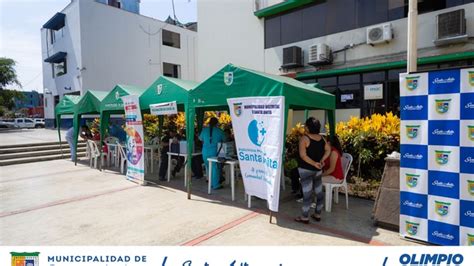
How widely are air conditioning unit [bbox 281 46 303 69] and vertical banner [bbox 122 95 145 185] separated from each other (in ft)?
22.3

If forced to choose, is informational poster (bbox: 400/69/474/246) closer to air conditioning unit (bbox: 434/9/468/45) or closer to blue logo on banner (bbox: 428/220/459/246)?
blue logo on banner (bbox: 428/220/459/246)

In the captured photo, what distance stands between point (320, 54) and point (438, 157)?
8.03m

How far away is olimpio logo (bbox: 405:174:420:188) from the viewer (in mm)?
Result: 3621

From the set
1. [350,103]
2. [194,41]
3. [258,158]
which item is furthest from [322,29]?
[194,41]

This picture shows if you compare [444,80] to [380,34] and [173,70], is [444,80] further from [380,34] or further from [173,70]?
[173,70]

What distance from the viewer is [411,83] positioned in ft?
11.9

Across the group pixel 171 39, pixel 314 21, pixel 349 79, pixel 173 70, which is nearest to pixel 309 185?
pixel 349 79

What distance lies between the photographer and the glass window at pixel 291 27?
11.9 metres

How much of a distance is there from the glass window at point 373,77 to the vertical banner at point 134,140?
781 cm

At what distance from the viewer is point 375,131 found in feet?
21.4

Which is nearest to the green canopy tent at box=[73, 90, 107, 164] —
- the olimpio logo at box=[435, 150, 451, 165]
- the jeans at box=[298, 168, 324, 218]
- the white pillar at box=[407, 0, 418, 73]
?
the jeans at box=[298, 168, 324, 218]

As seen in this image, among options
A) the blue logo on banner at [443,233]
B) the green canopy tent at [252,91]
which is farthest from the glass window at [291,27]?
the blue logo on banner at [443,233]

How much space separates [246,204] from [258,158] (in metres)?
1.22

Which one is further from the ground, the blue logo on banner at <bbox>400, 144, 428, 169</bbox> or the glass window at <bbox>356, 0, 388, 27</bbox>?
the glass window at <bbox>356, 0, 388, 27</bbox>
